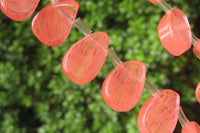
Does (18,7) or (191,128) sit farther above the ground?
(18,7)

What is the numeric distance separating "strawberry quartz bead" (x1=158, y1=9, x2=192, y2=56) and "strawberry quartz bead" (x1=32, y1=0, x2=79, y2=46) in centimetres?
9

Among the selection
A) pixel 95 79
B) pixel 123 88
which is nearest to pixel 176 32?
pixel 123 88

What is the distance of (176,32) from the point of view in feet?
0.79

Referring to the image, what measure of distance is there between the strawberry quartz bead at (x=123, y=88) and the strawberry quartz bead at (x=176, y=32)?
0.13 ft

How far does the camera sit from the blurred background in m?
0.92

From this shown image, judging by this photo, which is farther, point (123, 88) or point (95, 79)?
point (95, 79)

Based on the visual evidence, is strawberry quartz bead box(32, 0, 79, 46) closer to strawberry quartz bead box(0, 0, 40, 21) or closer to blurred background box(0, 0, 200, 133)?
strawberry quartz bead box(0, 0, 40, 21)

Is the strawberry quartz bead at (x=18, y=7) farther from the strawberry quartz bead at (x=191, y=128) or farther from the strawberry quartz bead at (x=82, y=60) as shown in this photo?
the strawberry quartz bead at (x=191, y=128)

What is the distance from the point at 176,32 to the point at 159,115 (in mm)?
77

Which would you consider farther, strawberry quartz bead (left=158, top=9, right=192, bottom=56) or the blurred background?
the blurred background

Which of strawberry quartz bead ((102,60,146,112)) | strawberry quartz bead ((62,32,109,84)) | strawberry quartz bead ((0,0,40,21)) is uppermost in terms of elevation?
strawberry quartz bead ((0,0,40,21))

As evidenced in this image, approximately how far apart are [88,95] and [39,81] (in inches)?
7.8

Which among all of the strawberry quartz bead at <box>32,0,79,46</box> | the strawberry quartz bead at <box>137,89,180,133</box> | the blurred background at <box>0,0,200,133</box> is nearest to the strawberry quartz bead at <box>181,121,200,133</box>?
the strawberry quartz bead at <box>137,89,180,133</box>

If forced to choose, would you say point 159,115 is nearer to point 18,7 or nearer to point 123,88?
point 123,88
